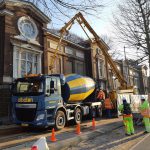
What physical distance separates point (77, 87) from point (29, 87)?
12.2ft

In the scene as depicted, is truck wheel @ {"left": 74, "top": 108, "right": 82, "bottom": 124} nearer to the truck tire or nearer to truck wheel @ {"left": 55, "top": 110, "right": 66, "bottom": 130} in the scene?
truck wheel @ {"left": 55, "top": 110, "right": 66, "bottom": 130}

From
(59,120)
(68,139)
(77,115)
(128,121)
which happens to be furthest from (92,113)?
(68,139)

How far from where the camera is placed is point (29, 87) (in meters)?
12.0

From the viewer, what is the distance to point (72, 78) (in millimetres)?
14711

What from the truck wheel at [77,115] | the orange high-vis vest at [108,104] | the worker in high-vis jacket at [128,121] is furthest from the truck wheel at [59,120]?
the orange high-vis vest at [108,104]

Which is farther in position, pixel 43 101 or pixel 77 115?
pixel 77 115

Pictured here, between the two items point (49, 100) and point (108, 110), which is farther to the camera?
→ point (108, 110)

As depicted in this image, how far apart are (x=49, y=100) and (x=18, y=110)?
5.71 feet

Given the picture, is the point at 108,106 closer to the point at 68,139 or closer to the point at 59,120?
the point at 59,120

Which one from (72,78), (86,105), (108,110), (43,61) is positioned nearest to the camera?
(72,78)

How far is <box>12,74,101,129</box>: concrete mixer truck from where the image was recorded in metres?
11.3

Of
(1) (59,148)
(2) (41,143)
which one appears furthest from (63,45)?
(2) (41,143)

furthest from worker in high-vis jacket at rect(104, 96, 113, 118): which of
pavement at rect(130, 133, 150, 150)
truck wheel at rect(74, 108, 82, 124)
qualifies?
pavement at rect(130, 133, 150, 150)

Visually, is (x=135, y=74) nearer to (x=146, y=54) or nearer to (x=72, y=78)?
(x=146, y=54)
